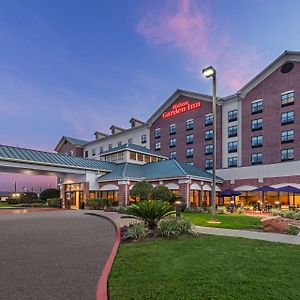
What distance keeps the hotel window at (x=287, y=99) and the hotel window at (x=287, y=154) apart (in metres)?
6.43

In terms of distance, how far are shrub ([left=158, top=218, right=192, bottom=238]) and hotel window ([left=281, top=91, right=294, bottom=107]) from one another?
32501 mm

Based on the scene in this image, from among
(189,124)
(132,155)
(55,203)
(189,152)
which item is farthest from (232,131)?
(55,203)

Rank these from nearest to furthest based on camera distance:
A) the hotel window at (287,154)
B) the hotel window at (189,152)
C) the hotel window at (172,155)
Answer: the hotel window at (287,154) → the hotel window at (189,152) → the hotel window at (172,155)

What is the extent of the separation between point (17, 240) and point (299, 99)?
37394mm

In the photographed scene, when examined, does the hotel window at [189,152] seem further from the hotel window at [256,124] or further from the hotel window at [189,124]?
the hotel window at [256,124]

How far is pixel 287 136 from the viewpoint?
120 feet

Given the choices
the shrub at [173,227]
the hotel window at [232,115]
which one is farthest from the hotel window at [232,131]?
the shrub at [173,227]

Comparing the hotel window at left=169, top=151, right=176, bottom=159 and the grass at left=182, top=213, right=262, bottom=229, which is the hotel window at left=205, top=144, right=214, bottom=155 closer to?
the hotel window at left=169, top=151, right=176, bottom=159

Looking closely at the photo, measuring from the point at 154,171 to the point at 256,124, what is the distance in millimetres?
17443

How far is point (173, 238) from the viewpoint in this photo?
33.4ft

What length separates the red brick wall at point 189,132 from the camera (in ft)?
148

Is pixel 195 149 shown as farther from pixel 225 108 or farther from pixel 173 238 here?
pixel 173 238

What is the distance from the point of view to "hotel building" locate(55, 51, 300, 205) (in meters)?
35.8

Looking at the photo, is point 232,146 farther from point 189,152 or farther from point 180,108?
point 180,108
